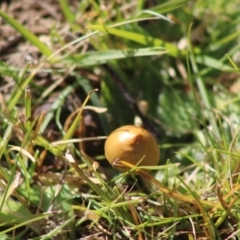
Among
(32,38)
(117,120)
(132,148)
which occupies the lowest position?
(117,120)

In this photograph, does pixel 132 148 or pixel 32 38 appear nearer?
pixel 132 148

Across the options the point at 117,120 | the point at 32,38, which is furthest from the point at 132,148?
the point at 32,38

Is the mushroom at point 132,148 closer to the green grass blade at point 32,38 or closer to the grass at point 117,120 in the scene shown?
the grass at point 117,120

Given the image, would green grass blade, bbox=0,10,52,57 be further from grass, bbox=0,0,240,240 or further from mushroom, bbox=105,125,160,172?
mushroom, bbox=105,125,160,172

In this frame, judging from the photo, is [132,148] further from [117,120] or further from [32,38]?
A: [32,38]

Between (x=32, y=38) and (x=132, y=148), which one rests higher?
(x=32, y=38)

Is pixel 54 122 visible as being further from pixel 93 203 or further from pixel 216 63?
pixel 216 63

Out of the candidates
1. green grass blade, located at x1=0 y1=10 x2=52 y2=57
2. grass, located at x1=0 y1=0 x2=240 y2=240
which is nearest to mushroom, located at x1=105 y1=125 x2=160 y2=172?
grass, located at x1=0 y1=0 x2=240 y2=240
